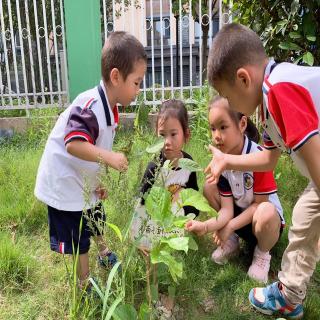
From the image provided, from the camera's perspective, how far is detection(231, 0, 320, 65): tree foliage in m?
2.81

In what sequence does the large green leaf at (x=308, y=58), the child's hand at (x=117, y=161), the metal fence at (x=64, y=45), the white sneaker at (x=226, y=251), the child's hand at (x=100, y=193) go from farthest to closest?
1. the metal fence at (x=64, y=45)
2. the large green leaf at (x=308, y=58)
3. the white sneaker at (x=226, y=251)
4. the child's hand at (x=100, y=193)
5. the child's hand at (x=117, y=161)

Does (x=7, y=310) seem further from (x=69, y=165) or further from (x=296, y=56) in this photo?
(x=296, y=56)

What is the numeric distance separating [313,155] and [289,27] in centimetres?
196

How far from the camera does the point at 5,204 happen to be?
2.75 m

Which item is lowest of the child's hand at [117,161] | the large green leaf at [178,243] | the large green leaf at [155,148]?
the large green leaf at [178,243]

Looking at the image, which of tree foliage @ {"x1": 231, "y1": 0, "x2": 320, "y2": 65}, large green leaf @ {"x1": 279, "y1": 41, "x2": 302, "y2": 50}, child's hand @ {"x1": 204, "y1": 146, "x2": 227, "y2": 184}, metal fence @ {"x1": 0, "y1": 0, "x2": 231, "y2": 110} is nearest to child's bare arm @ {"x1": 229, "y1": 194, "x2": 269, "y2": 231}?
child's hand @ {"x1": 204, "y1": 146, "x2": 227, "y2": 184}

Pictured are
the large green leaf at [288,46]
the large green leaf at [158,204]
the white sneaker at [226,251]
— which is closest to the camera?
the large green leaf at [158,204]

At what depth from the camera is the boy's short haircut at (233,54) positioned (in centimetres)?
148

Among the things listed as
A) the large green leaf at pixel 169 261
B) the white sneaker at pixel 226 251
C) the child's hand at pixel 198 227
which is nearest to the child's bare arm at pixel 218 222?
the child's hand at pixel 198 227

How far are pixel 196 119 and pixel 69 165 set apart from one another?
2.57m

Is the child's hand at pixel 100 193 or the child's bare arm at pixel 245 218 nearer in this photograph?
the child's hand at pixel 100 193

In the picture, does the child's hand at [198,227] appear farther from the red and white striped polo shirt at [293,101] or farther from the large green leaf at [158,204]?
the red and white striped polo shirt at [293,101]

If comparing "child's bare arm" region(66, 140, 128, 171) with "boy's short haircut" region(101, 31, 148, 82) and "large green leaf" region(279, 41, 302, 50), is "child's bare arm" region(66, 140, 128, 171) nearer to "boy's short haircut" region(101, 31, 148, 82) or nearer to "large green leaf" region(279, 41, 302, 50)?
"boy's short haircut" region(101, 31, 148, 82)

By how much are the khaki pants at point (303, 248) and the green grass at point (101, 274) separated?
14 centimetres
